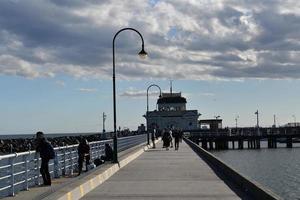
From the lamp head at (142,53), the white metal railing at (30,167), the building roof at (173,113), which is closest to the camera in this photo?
the white metal railing at (30,167)

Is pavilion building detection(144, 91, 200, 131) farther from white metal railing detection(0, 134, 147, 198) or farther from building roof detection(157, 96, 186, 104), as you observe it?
white metal railing detection(0, 134, 147, 198)

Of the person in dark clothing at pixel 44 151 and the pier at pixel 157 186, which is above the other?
the person in dark clothing at pixel 44 151

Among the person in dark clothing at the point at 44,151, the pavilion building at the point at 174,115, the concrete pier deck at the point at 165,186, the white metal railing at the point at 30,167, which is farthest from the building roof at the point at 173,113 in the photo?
the person in dark clothing at the point at 44,151

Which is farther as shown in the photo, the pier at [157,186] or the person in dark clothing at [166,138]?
the person in dark clothing at [166,138]

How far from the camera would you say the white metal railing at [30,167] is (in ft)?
49.3

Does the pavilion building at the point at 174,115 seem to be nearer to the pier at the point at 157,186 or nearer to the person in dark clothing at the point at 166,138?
the person in dark clothing at the point at 166,138

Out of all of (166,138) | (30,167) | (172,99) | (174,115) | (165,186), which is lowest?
(165,186)

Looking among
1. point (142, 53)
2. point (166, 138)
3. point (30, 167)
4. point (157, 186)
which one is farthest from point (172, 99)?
point (30, 167)

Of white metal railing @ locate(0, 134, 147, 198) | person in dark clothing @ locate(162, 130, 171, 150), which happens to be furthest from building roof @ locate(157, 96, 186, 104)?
white metal railing @ locate(0, 134, 147, 198)

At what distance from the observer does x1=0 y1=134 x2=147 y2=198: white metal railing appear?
49.3ft

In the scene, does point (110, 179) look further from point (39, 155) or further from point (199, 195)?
point (199, 195)

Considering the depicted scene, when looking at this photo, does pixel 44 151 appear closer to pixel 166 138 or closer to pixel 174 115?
pixel 166 138

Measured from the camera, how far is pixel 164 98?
463 feet

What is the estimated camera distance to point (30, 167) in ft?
58.9
